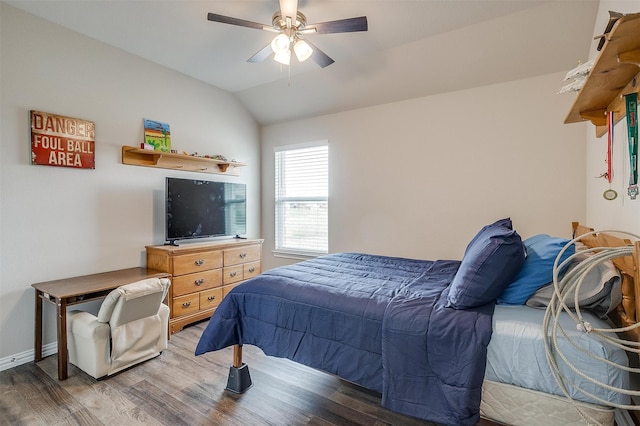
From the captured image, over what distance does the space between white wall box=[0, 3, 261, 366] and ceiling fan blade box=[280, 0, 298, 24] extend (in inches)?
80.5

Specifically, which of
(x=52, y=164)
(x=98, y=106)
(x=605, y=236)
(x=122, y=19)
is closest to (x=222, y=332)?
(x=52, y=164)

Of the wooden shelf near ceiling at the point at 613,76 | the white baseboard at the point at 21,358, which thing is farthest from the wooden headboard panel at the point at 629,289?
the white baseboard at the point at 21,358

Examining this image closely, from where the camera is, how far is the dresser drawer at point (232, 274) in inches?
141

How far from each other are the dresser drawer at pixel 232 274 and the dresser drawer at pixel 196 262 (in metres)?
0.13

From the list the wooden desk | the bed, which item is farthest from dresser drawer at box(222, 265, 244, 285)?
the bed

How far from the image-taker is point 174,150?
3.56 metres

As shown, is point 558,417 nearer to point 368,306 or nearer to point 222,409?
point 368,306

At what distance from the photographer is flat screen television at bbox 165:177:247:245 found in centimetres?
335

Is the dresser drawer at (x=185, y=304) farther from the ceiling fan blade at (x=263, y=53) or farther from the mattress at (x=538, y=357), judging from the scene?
the mattress at (x=538, y=357)

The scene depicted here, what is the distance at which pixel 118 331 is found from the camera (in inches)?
91.1

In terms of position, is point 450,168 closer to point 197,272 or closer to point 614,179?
point 614,179

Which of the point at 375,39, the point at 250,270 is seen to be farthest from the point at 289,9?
the point at 250,270

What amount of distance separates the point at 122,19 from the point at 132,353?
9.25 feet

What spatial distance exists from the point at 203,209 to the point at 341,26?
2.52 m
